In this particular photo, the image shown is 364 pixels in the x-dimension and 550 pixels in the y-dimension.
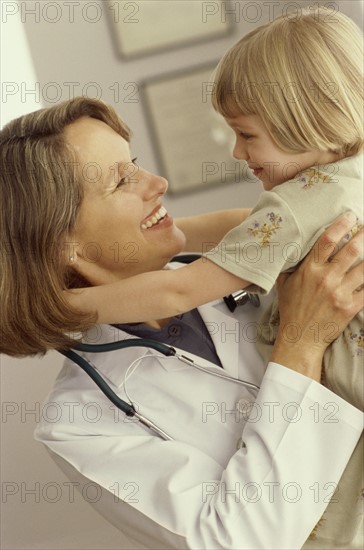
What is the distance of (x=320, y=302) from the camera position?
4.86 feet

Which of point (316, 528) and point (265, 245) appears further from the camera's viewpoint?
point (316, 528)

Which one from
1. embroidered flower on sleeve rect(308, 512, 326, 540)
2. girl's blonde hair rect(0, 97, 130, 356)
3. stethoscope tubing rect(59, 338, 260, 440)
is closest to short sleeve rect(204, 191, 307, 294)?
stethoscope tubing rect(59, 338, 260, 440)

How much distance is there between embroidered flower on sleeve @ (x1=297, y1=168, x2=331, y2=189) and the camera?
4.78ft

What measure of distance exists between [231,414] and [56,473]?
3.06ft

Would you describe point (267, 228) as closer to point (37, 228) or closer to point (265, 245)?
point (265, 245)

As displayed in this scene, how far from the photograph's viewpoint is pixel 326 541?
153cm

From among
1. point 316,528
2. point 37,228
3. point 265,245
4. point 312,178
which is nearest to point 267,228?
point 265,245

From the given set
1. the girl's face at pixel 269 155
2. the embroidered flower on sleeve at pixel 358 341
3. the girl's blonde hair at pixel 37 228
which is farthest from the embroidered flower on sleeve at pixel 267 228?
the girl's blonde hair at pixel 37 228

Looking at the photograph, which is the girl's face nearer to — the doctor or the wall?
the doctor

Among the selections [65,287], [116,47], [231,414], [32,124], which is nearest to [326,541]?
[231,414]

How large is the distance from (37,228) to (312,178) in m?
0.54

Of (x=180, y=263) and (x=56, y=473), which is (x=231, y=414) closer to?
(x=180, y=263)

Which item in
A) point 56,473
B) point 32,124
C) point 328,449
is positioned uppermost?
point 32,124

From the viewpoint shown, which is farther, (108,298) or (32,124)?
(32,124)
